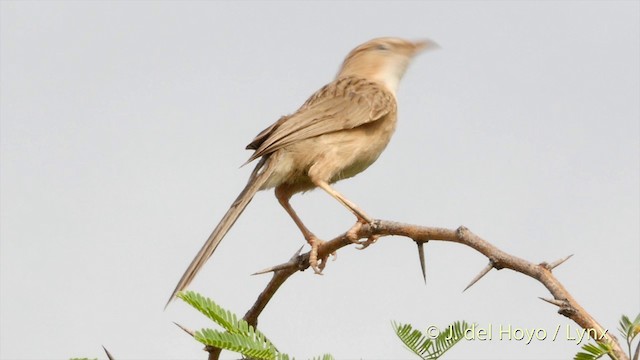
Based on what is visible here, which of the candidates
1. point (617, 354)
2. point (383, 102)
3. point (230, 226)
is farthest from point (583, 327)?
point (383, 102)

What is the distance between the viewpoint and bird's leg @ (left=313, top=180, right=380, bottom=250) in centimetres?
505

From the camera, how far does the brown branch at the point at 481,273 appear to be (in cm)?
293

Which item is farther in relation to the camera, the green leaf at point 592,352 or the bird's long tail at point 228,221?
the bird's long tail at point 228,221

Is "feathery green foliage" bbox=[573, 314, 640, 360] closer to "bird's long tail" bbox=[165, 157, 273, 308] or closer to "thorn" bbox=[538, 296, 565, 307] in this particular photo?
"thorn" bbox=[538, 296, 565, 307]

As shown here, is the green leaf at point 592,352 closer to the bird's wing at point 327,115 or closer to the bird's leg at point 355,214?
the bird's leg at point 355,214

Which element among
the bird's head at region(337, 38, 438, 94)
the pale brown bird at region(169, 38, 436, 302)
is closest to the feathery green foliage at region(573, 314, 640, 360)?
the pale brown bird at region(169, 38, 436, 302)

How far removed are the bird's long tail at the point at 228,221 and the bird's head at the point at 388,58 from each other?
184cm

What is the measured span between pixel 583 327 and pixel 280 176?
436 centimetres

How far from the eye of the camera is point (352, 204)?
652cm

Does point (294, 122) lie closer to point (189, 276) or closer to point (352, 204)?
point (352, 204)

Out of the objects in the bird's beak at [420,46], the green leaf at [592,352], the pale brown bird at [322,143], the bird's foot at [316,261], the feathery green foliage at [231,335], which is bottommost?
the green leaf at [592,352]

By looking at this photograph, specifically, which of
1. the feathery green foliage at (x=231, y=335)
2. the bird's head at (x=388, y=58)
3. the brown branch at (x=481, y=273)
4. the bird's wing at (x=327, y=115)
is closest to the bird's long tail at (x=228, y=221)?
the bird's wing at (x=327, y=115)

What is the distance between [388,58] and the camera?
8.76m

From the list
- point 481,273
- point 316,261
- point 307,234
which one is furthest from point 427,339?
point 307,234
